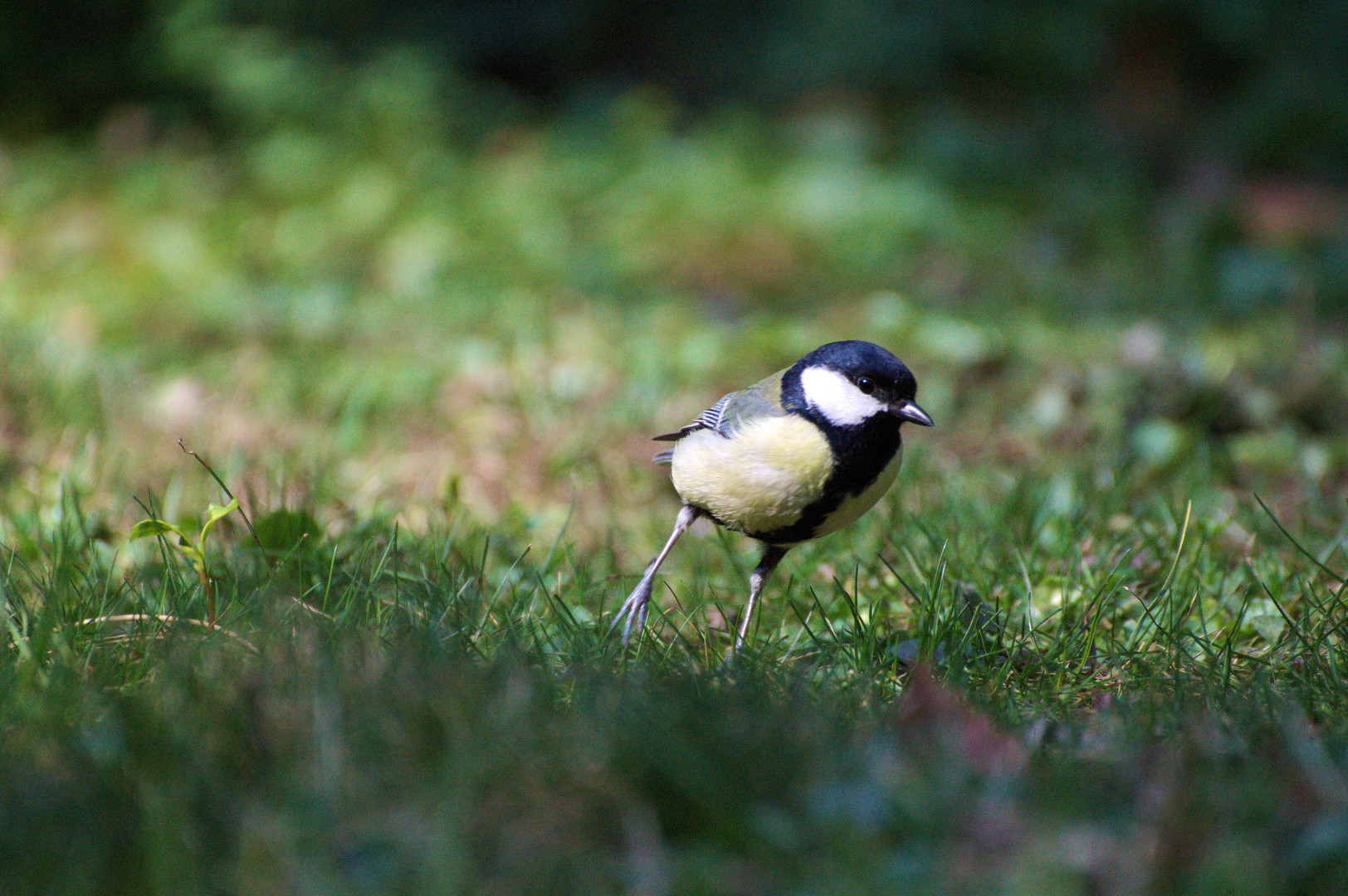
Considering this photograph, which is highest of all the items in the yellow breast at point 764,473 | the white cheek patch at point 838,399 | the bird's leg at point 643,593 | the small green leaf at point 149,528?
the white cheek patch at point 838,399

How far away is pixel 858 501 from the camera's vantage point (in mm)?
2539

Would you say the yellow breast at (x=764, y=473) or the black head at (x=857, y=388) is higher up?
the black head at (x=857, y=388)

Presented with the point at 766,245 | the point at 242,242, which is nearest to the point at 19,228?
the point at 242,242

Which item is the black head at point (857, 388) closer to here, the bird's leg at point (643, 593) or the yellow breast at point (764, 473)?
the yellow breast at point (764, 473)

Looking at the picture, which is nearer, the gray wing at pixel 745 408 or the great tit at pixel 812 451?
the great tit at pixel 812 451

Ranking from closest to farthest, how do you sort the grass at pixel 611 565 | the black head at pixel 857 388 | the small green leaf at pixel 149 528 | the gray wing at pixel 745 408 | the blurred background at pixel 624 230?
the grass at pixel 611 565
the small green leaf at pixel 149 528
the black head at pixel 857 388
the gray wing at pixel 745 408
the blurred background at pixel 624 230

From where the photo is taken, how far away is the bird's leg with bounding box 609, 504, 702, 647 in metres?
2.55

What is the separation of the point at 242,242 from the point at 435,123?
5.93ft

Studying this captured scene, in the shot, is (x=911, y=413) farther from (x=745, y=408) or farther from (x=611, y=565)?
(x=611, y=565)

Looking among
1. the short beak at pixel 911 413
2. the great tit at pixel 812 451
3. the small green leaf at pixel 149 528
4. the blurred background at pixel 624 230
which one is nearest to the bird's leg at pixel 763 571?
the great tit at pixel 812 451

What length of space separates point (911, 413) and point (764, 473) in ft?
1.15

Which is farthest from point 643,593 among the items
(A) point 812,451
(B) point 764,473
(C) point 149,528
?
(C) point 149,528

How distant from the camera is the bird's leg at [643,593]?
2547mm

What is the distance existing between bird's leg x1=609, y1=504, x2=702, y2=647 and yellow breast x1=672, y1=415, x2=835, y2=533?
0.15 metres
